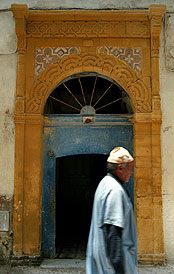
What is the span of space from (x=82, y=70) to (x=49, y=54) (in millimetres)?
678

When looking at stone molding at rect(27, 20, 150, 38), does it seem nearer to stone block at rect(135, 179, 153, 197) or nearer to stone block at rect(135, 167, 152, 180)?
stone block at rect(135, 167, 152, 180)

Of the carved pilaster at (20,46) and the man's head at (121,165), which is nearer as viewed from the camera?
the man's head at (121,165)

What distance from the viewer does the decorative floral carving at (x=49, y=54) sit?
5.16m

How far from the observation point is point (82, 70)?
5195 millimetres

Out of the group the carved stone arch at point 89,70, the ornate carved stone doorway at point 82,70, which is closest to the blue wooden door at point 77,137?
the ornate carved stone doorway at point 82,70

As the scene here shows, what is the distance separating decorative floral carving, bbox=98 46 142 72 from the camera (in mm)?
5137

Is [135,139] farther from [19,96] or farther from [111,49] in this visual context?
[19,96]

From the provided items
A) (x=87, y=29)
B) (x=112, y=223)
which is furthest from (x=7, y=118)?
(x=112, y=223)

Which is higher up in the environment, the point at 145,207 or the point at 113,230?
the point at 113,230

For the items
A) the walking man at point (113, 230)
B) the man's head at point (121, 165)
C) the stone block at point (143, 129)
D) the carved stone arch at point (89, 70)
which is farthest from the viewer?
the carved stone arch at point (89, 70)

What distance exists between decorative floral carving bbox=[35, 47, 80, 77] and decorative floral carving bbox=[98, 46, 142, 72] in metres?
0.55

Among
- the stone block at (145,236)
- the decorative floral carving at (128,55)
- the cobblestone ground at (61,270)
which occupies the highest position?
the decorative floral carving at (128,55)

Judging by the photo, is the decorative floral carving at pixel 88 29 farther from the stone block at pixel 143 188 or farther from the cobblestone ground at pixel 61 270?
the cobblestone ground at pixel 61 270

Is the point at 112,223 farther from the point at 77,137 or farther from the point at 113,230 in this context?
the point at 77,137
